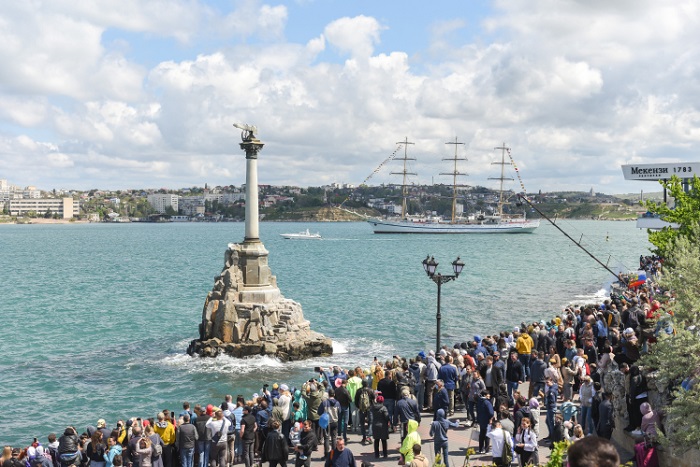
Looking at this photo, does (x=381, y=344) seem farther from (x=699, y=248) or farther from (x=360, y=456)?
(x=699, y=248)

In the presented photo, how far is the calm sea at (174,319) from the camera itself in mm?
22516

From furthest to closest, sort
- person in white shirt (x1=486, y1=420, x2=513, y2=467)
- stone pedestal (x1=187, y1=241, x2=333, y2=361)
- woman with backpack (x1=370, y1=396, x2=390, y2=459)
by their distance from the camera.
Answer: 1. stone pedestal (x1=187, y1=241, x2=333, y2=361)
2. woman with backpack (x1=370, y1=396, x2=390, y2=459)
3. person in white shirt (x1=486, y1=420, x2=513, y2=467)

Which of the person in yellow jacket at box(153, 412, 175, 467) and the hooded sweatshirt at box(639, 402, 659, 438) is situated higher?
the hooded sweatshirt at box(639, 402, 659, 438)

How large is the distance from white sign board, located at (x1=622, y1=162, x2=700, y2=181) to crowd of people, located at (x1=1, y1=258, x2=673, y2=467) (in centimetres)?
3807

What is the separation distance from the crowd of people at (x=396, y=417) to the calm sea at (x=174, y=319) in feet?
25.2

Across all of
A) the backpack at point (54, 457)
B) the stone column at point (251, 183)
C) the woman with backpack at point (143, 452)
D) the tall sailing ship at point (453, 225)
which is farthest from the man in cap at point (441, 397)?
the tall sailing ship at point (453, 225)

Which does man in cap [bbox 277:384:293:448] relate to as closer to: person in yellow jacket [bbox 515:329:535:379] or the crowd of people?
the crowd of people

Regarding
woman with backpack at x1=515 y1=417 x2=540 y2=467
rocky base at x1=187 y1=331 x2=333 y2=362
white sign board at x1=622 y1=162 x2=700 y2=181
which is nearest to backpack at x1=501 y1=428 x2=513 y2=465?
woman with backpack at x1=515 y1=417 x2=540 y2=467

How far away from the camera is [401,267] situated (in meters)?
75.3

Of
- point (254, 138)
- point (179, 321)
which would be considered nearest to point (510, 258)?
point (179, 321)

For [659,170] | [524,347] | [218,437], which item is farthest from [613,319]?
[659,170]

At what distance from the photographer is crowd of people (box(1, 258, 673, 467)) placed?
439 inches

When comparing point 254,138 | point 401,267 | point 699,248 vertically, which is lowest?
point 401,267

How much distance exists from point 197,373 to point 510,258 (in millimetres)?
69230
